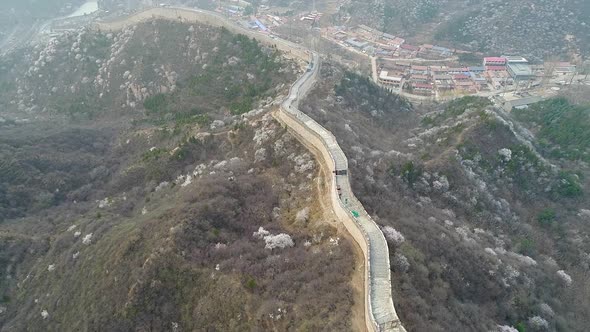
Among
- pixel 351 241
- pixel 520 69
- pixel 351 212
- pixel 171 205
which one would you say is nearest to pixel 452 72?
pixel 520 69

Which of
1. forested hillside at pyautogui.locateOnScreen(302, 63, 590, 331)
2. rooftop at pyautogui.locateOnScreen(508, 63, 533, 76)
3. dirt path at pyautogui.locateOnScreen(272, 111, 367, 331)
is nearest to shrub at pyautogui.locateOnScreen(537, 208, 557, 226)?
forested hillside at pyautogui.locateOnScreen(302, 63, 590, 331)

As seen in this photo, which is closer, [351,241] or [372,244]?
[372,244]

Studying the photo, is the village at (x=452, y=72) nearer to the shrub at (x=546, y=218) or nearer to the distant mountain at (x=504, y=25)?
the distant mountain at (x=504, y=25)

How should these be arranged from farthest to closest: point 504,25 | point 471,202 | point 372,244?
point 504,25
point 471,202
point 372,244

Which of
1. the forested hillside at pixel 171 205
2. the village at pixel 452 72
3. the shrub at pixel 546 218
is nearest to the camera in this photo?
the forested hillside at pixel 171 205

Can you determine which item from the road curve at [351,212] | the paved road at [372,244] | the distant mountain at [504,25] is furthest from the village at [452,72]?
the paved road at [372,244]

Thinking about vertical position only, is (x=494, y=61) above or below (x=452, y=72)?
above

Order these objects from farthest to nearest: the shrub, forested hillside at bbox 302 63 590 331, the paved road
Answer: the shrub, forested hillside at bbox 302 63 590 331, the paved road

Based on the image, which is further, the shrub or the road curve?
the shrub

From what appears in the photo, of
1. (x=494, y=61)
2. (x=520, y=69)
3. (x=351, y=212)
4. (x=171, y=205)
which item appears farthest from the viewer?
(x=494, y=61)

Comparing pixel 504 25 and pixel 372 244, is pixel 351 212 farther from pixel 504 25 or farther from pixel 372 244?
pixel 504 25

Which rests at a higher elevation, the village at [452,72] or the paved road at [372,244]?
the paved road at [372,244]

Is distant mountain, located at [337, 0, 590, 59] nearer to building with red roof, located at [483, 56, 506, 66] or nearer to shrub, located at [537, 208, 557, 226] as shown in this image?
building with red roof, located at [483, 56, 506, 66]

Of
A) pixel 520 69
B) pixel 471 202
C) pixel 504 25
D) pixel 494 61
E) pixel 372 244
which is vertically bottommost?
pixel 471 202
